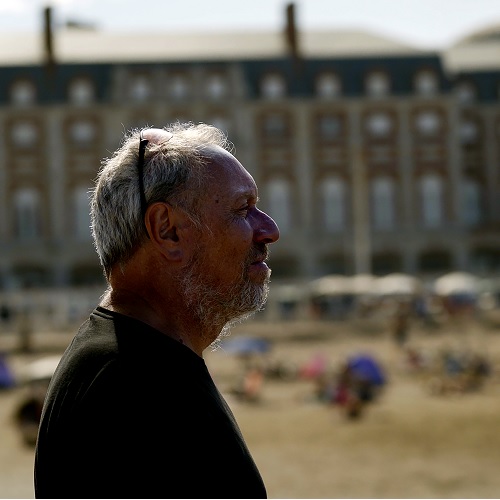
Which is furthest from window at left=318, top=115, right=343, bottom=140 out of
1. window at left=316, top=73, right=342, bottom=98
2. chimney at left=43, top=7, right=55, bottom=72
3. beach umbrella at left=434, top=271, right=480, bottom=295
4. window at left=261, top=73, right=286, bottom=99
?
chimney at left=43, top=7, right=55, bottom=72

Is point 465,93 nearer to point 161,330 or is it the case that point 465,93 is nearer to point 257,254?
point 257,254

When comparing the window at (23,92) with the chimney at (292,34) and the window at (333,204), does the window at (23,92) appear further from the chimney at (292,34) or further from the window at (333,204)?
the window at (333,204)

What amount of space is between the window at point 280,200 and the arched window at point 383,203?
4.27 metres

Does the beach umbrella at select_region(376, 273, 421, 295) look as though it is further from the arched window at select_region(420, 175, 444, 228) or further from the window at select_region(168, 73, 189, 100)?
the window at select_region(168, 73, 189, 100)

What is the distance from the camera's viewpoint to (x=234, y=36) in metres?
57.2

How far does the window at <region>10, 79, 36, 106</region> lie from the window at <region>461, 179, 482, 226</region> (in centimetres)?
2261

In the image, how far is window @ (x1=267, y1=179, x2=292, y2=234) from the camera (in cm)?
5344

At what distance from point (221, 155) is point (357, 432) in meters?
15.3

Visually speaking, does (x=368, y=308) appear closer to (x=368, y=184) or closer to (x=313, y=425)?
(x=368, y=184)

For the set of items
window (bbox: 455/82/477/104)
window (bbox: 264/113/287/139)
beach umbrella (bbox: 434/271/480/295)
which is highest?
window (bbox: 455/82/477/104)

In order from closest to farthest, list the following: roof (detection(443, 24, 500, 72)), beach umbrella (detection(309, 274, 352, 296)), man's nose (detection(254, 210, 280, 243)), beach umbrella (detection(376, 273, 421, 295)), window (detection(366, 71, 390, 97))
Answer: man's nose (detection(254, 210, 280, 243)) → beach umbrella (detection(376, 273, 421, 295)) → beach umbrella (detection(309, 274, 352, 296)) → window (detection(366, 71, 390, 97)) → roof (detection(443, 24, 500, 72))

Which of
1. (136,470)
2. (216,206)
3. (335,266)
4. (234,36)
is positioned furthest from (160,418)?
(234,36)

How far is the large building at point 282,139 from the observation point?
173ft

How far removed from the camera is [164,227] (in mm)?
2230
